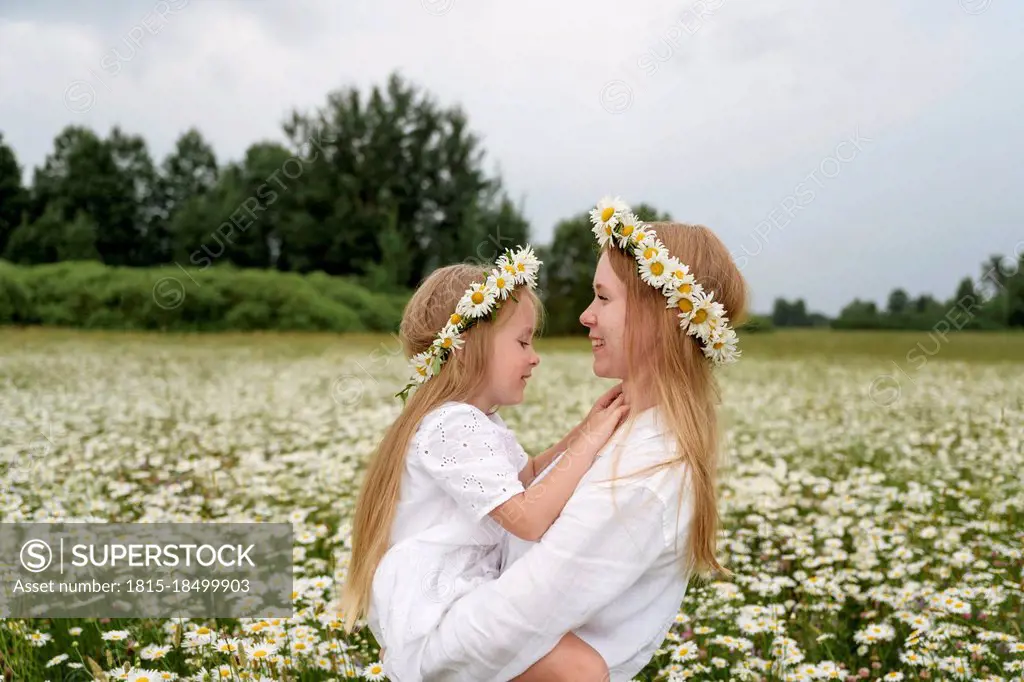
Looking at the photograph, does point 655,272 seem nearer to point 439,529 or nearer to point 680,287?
point 680,287

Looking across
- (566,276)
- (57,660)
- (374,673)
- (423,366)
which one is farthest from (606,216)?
(566,276)

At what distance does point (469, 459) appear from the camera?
9.84 feet

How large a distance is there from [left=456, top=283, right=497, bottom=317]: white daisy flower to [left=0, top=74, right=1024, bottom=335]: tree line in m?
26.5

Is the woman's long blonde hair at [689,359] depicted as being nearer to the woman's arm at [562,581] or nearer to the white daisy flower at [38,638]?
the woman's arm at [562,581]

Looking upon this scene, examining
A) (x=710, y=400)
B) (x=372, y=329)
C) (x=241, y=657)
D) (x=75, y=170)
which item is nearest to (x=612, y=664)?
(x=710, y=400)

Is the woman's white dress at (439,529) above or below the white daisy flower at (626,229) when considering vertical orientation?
below

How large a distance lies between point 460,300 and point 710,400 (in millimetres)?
952

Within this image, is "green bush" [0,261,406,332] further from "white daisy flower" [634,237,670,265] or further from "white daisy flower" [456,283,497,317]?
"white daisy flower" [634,237,670,265]

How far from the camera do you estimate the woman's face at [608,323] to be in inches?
121

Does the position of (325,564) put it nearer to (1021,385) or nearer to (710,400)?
(710,400)

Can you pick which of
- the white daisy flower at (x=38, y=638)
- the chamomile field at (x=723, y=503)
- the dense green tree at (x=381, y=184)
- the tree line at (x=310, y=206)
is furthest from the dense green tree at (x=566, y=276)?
the white daisy flower at (x=38, y=638)

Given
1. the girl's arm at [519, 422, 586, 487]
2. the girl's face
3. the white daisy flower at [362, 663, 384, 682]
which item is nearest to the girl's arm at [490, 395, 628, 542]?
the girl's face

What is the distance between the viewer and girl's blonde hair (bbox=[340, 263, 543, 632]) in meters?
Answer: 3.24

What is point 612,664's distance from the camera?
114 inches
